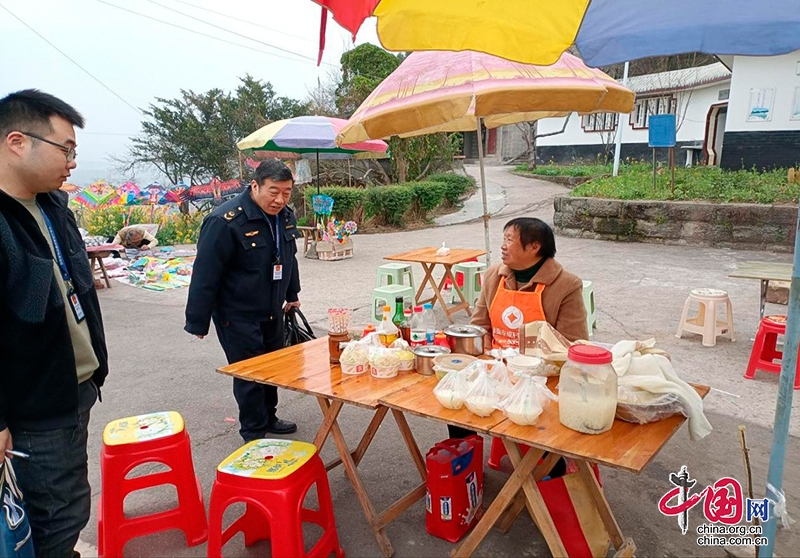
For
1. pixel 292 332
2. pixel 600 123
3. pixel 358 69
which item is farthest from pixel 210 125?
pixel 292 332

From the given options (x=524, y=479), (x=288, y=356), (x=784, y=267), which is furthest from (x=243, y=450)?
(x=784, y=267)

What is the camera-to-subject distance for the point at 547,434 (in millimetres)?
1861

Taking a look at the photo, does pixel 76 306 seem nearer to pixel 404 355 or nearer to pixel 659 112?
pixel 404 355

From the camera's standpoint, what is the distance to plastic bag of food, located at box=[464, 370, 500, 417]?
6.59 ft

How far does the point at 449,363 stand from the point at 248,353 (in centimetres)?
155

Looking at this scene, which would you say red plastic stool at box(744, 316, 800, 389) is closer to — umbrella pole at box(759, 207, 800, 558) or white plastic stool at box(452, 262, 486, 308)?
umbrella pole at box(759, 207, 800, 558)

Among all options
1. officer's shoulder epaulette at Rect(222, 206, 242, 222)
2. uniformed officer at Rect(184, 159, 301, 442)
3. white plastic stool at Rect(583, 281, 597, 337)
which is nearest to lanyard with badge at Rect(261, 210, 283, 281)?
uniformed officer at Rect(184, 159, 301, 442)

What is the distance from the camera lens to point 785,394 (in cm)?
201

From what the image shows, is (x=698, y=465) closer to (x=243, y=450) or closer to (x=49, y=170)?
(x=243, y=450)

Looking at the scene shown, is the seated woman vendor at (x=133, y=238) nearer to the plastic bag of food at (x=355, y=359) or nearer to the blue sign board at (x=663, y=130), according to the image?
the plastic bag of food at (x=355, y=359)

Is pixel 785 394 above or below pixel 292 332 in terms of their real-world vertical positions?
above

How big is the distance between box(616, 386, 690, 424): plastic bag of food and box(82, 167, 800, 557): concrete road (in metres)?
0.92

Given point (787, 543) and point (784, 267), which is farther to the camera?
point (784, 267)

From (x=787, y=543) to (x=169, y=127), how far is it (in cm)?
2585
